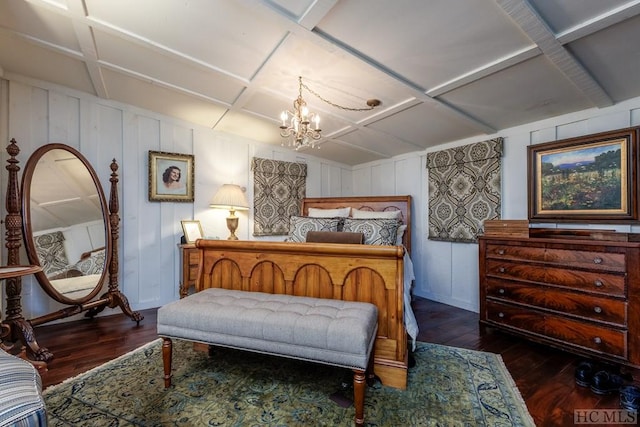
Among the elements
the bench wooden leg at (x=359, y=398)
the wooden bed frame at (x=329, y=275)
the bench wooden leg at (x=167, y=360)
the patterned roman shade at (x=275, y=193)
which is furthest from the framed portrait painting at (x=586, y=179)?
the bench wooden leg at (x=167, y=360)

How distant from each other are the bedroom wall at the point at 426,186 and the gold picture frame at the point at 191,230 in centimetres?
270

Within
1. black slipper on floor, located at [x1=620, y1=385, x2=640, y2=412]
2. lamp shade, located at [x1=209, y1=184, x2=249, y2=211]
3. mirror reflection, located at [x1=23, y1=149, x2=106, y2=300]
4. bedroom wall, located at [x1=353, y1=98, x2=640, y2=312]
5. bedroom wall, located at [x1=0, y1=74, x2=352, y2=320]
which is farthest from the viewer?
lamp shade, located at [x1=209, y1=184, x2=249, y2=211]

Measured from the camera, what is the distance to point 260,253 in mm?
2178

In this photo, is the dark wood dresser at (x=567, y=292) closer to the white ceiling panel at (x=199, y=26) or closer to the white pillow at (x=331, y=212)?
the white pillow at (x=331, y=212)

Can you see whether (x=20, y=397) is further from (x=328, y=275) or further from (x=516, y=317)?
(x=516, y=317)

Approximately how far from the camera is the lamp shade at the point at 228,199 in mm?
3502

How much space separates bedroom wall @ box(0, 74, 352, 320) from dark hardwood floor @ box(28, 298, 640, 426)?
0.44 meters

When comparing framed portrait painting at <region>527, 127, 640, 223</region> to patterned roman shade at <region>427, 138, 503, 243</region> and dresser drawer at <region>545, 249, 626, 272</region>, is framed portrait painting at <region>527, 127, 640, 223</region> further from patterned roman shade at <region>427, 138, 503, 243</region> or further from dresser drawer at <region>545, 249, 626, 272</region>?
dresser drawer at <region>545, 249, 626, 272</region>

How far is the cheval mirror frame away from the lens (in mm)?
2211

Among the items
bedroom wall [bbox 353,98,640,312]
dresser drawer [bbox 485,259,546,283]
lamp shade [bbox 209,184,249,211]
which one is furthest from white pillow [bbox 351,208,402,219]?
lamp shade [bbox 209,184,249,211]

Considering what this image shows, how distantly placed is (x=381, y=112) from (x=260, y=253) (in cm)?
192

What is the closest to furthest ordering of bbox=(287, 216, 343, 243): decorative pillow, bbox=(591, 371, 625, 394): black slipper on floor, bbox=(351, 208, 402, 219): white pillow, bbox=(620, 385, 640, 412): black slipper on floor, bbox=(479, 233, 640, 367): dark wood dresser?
bbox=(620, 385, 640, 412): black slipper on floor, bbox=(591, 371, 625, 394): black slipper on floor, bbox=(479, 233, 640, 367): dark wood dresser, bbox=(287, 216, 343, 243): decorative pillow, bbox=(351, 208, 402, 219): white pillow

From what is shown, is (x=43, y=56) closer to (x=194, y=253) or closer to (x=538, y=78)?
(x=194, y=253)

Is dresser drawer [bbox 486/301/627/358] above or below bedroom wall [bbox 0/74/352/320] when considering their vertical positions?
below
